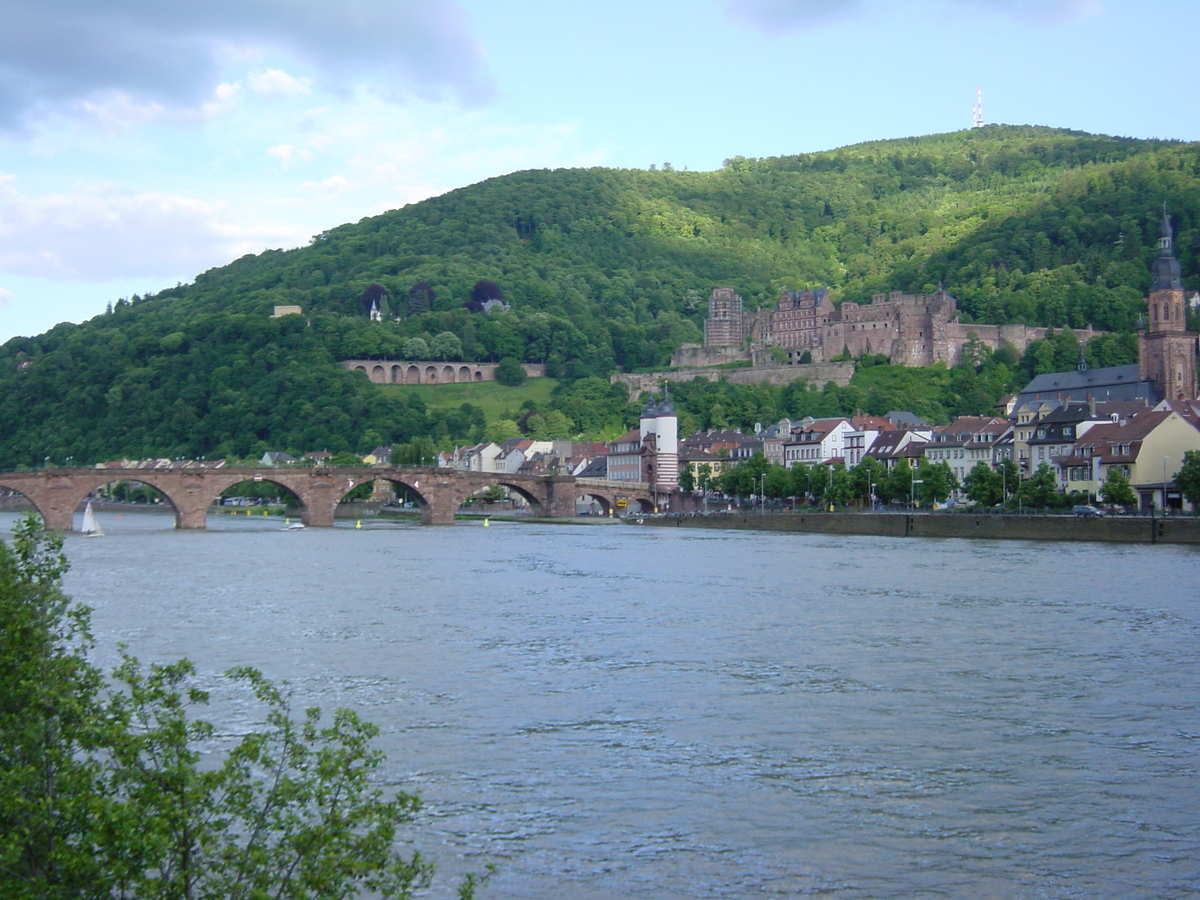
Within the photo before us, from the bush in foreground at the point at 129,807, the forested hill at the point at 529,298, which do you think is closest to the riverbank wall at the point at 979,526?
the bush in foreground at the point at 129,807

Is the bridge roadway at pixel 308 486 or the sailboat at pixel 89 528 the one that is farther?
the bridge roadway at pixel 308 486

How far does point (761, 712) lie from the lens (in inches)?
768

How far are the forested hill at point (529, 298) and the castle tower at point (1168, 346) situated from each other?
92.9 ft

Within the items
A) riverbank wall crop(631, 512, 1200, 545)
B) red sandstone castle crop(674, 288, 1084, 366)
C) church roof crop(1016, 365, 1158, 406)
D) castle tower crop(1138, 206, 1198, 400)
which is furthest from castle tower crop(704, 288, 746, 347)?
riverbank wall crop(631, 512, 1200, 545)

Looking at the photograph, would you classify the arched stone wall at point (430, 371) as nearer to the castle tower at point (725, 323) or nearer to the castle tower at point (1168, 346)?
→ the castle tower at point (725, 323)

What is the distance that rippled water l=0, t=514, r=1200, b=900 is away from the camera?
13.1 meters

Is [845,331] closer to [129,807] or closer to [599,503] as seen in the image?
[599,503]

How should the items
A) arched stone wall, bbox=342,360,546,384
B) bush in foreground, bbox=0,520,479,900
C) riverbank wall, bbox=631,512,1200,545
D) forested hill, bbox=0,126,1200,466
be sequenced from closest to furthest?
bush in foreground, bbox=0,520,479,900, riverbank wall, bbox=631,512,1200,545, forested hill, bbox=0,126,1200,466, arched stone wall, bbox=342,360,546,384

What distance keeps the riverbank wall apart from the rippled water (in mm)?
8750

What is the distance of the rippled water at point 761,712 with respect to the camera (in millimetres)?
13070

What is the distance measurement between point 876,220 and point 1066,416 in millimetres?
129544

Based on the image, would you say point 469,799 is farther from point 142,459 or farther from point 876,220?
point 876,220

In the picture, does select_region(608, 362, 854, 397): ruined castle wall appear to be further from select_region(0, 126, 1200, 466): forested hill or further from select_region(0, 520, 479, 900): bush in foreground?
select_region(0, 520, 479, 900): bush in foreground

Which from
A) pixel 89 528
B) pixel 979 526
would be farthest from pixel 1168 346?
pixel 89 528
